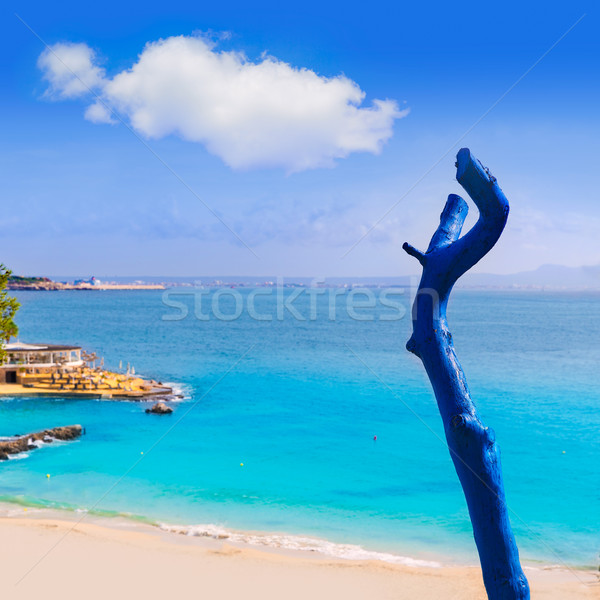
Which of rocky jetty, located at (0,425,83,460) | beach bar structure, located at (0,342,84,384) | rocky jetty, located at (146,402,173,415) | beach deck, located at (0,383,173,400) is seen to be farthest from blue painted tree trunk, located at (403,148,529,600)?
beach bar structure, located at (0,342,84,384)

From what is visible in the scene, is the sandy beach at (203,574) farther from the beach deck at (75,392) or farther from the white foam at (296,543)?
the beach deck at (75,392)

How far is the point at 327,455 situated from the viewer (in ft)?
87.1

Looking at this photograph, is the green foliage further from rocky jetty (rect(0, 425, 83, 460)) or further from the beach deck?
the beach deck

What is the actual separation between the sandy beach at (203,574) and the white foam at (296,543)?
2.08 feet

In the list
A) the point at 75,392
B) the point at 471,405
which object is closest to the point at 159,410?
the point at 75,392

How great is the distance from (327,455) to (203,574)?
525 inches

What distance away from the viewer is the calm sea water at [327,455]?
18609 millimetres

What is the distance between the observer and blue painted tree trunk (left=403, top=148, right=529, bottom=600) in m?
4.59

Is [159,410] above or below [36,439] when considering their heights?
above

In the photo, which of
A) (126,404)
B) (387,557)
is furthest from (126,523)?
(126,404)

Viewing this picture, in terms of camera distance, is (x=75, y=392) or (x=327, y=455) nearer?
(x=327, y=455)

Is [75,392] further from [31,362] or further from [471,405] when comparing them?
[471,405]

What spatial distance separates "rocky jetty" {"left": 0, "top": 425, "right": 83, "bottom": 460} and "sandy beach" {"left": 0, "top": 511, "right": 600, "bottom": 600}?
26.9 feet

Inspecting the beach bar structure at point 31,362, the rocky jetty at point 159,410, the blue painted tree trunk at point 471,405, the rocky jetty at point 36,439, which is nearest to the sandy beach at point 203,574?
the rocky jetty at point 36,439
